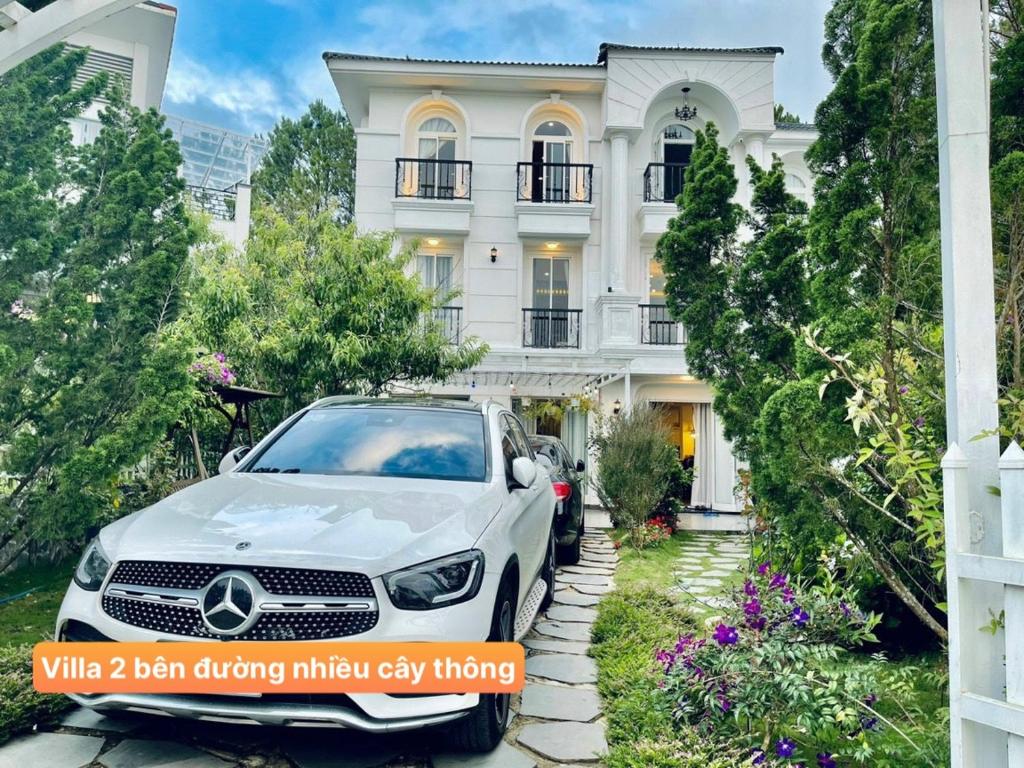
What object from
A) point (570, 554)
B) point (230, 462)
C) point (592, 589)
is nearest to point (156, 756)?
point (230, 462)

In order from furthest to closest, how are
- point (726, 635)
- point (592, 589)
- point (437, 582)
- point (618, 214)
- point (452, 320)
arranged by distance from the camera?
1. point (452, 320)
2. point (618, 214)
3. point (592, 589)
4. point (726, 635)
5. point (437, 582)

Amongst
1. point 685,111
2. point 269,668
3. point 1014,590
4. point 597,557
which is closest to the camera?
point 1014,590

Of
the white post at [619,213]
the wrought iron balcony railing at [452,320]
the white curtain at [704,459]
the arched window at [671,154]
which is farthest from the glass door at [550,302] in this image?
the white curtain at [704,459]

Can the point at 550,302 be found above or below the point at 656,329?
above

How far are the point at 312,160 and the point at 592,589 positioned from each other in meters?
18.0

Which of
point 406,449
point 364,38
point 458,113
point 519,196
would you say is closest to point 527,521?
point 406,449

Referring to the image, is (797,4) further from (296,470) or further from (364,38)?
(296,470)

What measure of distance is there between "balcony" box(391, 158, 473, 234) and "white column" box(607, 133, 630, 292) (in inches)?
118

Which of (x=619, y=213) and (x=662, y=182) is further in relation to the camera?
(x=662, y=182)

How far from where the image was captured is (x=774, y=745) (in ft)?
8.75

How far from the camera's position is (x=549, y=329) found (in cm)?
1330

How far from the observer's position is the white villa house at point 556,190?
1301 cm

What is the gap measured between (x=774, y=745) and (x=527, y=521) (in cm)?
167

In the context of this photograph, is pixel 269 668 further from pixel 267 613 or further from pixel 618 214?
pixel 618 214
